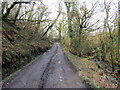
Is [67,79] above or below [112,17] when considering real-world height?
below

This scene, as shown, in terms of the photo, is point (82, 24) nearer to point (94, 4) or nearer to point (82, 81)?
point (94, 4)

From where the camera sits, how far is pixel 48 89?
470 centimetres

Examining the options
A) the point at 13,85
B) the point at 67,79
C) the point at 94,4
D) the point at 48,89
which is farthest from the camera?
the point at 94,4

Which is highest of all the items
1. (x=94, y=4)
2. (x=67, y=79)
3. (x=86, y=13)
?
(x=94, y=4)

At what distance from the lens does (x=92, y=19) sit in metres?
12.9

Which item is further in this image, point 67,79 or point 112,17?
point 112,17

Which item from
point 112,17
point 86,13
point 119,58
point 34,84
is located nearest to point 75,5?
point 86,13

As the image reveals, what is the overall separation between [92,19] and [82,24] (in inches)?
59.4

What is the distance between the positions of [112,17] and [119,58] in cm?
464

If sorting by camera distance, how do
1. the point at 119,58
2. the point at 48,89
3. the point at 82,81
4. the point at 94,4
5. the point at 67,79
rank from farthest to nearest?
the point at 94,4
the point at 119,58
the point at 67,79
the point at 82,81
the point at 48,89

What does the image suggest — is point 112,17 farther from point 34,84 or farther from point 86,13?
point 34,84

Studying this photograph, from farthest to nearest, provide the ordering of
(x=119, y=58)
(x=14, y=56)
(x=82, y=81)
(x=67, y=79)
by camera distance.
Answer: (x=119, y=58) < (x=14, y=56) < (x=67, y=79) < (x=82, y=81)

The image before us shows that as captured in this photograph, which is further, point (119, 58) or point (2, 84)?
point (119, 58)

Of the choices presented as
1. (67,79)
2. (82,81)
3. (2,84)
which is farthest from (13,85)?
(82,81)
